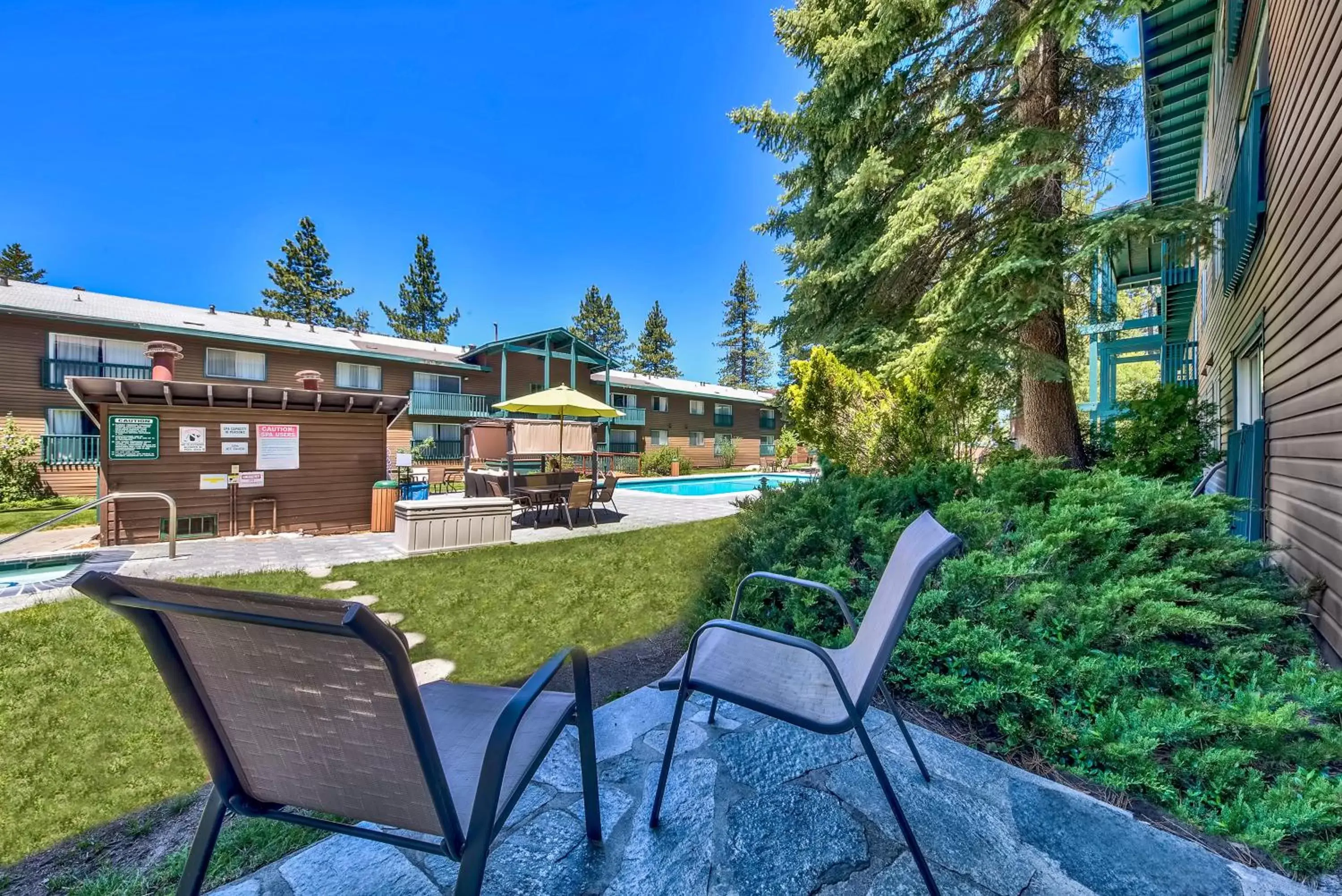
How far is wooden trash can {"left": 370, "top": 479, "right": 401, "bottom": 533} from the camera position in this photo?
828 centimetres

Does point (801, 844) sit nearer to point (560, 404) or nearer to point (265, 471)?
point (560, 404)

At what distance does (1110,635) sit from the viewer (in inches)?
91.9

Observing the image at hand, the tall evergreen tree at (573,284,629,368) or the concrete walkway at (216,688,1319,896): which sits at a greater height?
the tall evergreen tree at (573,284,629,368)

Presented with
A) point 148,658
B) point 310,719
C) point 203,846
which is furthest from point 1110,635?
point 148,658

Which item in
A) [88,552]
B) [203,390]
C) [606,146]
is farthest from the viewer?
[606,146]

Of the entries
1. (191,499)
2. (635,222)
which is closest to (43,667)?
(191,499)

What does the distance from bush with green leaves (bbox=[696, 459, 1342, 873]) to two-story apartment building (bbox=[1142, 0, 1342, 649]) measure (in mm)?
399

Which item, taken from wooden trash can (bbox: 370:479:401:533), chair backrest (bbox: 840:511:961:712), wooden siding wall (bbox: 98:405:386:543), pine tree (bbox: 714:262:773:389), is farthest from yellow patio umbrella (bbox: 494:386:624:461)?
pine tree (bbox: 714:262:773:389)

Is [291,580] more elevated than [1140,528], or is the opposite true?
[1140,528]

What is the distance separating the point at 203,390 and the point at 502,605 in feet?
20.5

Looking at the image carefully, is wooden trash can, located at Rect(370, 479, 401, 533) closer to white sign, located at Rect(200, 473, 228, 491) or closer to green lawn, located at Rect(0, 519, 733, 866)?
white sign, located at Rect(200, 473, 228, 491)

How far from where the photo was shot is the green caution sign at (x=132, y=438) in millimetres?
6691

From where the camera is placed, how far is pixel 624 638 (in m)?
3.57

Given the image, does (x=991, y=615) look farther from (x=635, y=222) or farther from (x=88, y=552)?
(x=635, y=222)
